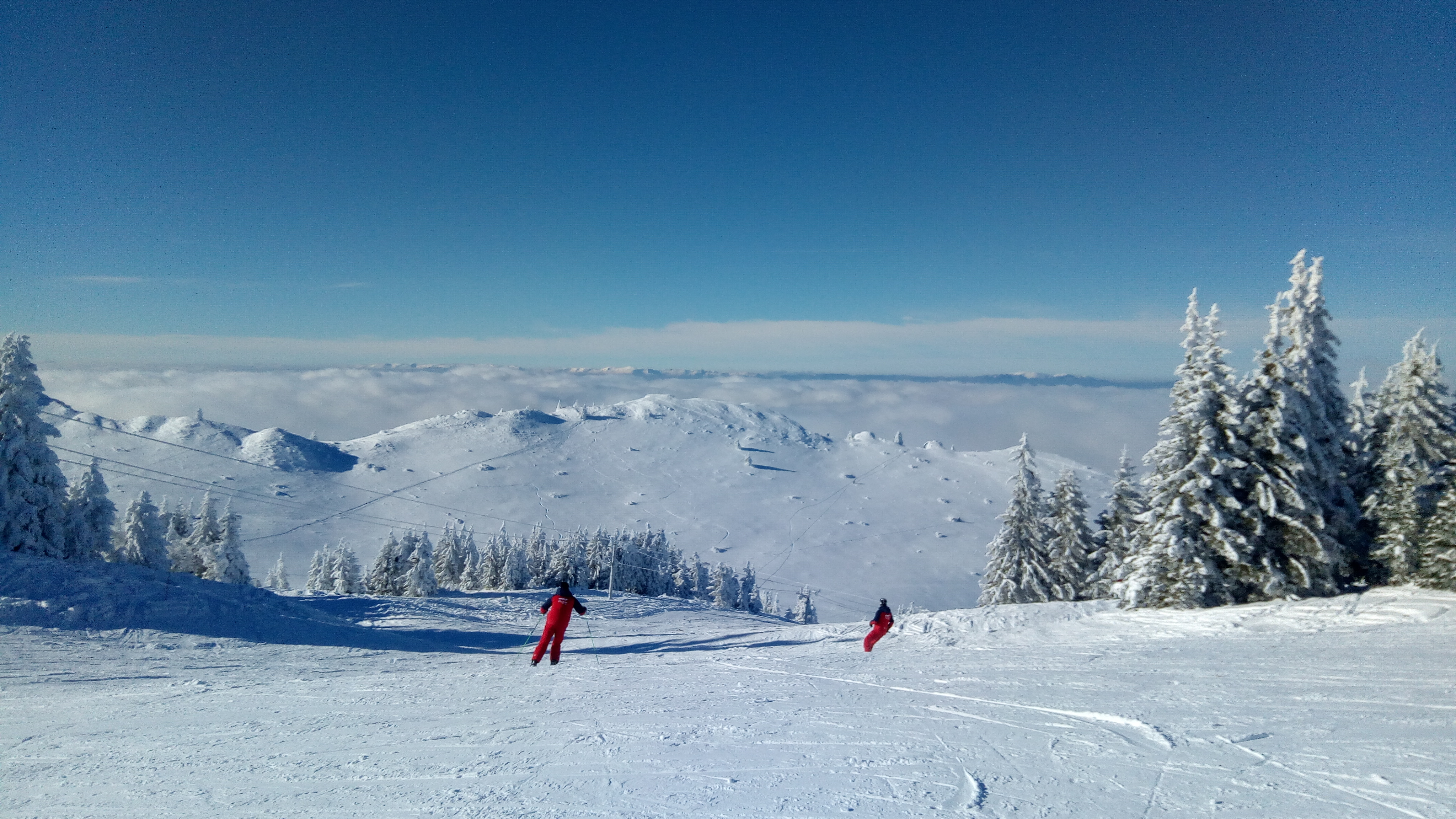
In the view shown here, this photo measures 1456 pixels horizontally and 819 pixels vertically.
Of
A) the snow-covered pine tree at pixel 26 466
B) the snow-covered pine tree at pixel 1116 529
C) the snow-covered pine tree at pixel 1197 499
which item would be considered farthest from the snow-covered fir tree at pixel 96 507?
the snow-covered pine tree at pixel 1116 529

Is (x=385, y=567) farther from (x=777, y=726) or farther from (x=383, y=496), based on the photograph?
(x=383, y=496)

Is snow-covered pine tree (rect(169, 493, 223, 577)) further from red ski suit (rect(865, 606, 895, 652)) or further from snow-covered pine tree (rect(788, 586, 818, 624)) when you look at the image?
snow-covered pine tree (rect(788, 586, 818, 624))

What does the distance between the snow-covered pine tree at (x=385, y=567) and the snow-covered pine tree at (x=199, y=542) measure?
12.2m

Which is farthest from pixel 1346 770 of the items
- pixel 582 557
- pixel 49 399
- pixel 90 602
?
pixel 582 557

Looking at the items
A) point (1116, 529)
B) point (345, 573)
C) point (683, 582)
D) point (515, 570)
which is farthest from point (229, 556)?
point (1116, 529)

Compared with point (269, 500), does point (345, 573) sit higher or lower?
higher

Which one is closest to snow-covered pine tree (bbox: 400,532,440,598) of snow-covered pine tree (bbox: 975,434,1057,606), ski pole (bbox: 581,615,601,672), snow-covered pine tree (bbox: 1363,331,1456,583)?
ski pole (bbox: 581,615,601,672)

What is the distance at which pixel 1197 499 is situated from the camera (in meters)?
20.2

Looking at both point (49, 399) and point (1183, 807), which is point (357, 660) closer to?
point (1183, 807)

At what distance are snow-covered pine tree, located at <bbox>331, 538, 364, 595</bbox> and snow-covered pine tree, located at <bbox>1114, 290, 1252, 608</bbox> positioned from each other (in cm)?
6223

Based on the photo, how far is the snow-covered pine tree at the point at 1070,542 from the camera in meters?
34.9

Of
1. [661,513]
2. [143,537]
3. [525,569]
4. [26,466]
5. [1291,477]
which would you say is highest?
[1291,477]

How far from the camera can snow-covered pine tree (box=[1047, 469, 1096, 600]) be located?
34.9 metres

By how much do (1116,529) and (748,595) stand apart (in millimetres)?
57825
